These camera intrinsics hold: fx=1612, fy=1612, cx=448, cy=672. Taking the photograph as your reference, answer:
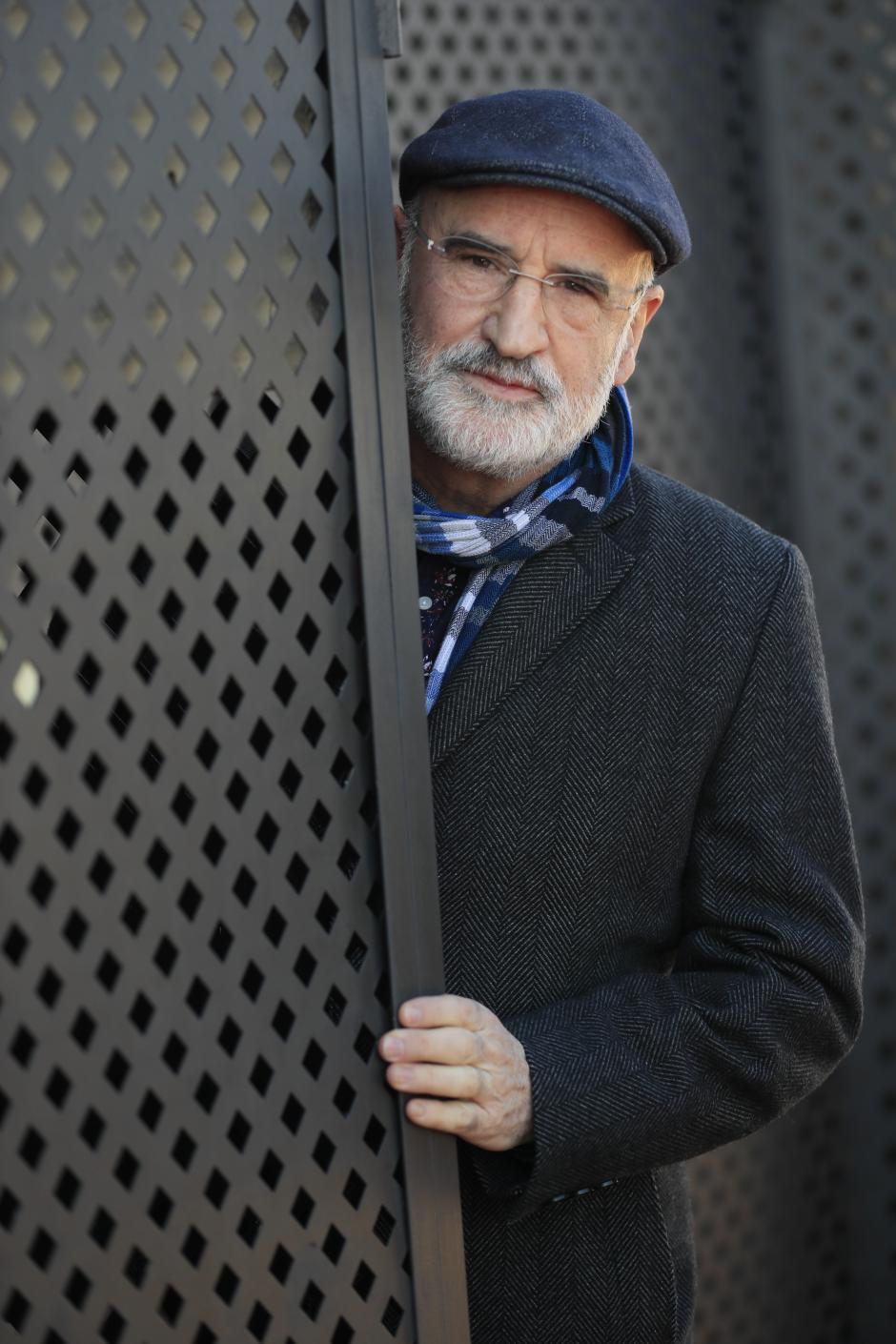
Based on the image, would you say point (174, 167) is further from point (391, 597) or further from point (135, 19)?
point (391, 597)

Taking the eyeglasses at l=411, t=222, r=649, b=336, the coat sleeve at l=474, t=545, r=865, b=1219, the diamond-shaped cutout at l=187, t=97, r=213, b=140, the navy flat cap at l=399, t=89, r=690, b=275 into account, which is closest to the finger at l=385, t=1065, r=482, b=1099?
the coat sleeve at l=474, t=545, r=865, b=1219

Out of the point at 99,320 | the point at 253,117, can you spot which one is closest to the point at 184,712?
the point at 99,320

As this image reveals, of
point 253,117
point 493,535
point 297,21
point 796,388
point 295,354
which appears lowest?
point 493,535

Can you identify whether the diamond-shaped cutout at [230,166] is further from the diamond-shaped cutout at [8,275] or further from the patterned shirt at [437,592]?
the patterned shirt at [437,592]

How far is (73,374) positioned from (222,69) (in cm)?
→ 32

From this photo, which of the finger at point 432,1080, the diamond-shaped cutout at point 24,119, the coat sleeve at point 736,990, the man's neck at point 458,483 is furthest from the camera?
the man's neck at point 458,483

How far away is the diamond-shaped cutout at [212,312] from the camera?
146cm

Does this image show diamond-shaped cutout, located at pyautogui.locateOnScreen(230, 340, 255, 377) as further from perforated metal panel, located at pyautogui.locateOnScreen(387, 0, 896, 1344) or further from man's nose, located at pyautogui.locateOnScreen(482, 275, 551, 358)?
perforated metal panel, located at pyautogui.locateOnScreen(387, 0, 896, 1344)

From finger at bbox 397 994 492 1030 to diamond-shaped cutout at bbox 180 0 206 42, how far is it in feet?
3.01

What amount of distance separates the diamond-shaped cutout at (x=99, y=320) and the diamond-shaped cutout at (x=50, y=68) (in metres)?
0.18

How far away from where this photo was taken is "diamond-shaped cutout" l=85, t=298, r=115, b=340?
4.56 ft

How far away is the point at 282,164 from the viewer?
1.50m


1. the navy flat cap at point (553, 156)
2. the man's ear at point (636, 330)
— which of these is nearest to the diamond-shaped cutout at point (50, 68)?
the navy flat cap at point (553, 156)

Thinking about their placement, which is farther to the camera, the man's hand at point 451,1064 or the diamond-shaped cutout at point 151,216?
the man's hand at point 451,1064
